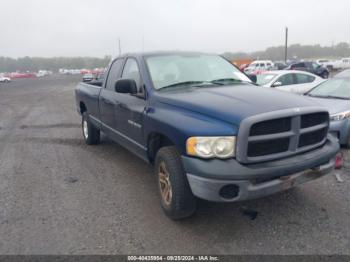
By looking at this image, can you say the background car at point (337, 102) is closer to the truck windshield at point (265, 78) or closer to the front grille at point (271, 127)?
the front grille at point (271, 127)

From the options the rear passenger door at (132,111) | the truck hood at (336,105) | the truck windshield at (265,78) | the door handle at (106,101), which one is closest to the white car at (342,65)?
the truck windshield at (265,78)

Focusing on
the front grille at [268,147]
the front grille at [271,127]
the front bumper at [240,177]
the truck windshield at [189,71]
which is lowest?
the front bumper at [240,177]

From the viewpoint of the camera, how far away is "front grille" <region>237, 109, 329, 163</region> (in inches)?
117

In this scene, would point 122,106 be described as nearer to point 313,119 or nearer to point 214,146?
point 214,146

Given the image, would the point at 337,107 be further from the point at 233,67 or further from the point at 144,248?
the point at 144,248

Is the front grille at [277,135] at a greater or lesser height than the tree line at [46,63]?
lesser

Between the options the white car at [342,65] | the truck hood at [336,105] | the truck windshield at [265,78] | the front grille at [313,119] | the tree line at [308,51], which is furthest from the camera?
the tree line at [308,51]

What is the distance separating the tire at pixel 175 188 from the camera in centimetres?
332

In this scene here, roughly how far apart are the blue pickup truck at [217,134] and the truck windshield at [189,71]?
0.01 metres

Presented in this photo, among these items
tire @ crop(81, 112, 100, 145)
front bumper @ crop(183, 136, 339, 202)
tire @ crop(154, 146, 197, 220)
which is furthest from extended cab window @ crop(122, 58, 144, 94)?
tire @ crop(81, 112, 100, 145)

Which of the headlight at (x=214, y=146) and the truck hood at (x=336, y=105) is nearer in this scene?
the headlight at (x=214, y=146)

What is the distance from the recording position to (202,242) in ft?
10.5

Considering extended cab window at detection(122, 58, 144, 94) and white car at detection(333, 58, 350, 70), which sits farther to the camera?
white car at detection(333, 58, 350, 70)

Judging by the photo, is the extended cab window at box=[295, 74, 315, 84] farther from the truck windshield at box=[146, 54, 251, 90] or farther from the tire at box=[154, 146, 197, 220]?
the tire at box=[154, 146, 197, 220]
